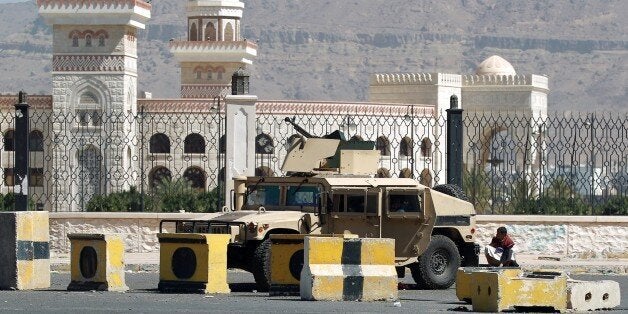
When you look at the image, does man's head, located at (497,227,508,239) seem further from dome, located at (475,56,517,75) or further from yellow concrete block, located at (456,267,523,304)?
dome, located at (475,56,517,75)

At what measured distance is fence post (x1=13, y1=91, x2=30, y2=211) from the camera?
928 inches

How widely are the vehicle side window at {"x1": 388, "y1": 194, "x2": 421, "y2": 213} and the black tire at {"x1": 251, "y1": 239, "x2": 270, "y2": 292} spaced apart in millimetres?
1639

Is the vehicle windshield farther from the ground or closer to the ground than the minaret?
closer to the ground

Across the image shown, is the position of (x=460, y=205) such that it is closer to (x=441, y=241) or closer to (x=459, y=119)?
(x=441, y=241)

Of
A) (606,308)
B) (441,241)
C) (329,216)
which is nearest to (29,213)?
(329,216)

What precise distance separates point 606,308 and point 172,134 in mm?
46910

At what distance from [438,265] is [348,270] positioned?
2285mm

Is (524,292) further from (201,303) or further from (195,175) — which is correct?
(195,175)

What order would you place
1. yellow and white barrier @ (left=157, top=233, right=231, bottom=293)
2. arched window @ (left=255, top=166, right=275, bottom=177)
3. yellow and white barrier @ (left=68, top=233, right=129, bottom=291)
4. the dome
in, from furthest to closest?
the dome < arched window @ (left=255, top=166, right=275, bottom=177) < yellow and white barrier @ (left=68, top=233, right=129, bottom=291) < yellow and white barrier @ (left=157, top=233, right=231, bottom=293)

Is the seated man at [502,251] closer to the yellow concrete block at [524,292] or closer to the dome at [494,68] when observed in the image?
the yellow concrete block at [524,292]

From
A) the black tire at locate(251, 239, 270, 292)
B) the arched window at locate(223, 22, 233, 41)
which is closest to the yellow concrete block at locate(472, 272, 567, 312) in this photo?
the black tire at locate(251, 239, 270, 292)

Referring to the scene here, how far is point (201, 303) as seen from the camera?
16.1 metres

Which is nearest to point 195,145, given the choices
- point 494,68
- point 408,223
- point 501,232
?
point 494,68

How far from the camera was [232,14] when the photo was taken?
73.6m
